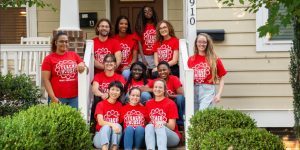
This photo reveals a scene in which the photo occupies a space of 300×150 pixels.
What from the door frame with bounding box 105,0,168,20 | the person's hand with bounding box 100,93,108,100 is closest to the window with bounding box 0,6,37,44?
the door frame with bounding box 105,0,168,20

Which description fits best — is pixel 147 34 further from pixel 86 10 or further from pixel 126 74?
pixel 86 10

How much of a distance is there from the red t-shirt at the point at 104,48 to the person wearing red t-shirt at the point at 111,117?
1.07 meters

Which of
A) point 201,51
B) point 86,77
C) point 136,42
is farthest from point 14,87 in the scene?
point 201,51

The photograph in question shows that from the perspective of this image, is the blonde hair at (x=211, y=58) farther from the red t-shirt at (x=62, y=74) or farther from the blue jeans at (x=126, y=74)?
the red t-shirt at (x=62, y=74)

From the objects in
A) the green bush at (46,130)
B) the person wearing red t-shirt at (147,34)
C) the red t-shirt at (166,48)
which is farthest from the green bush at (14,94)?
the red t-shirt at (166,48)

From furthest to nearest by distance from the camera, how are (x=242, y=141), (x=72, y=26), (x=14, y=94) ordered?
(x=72, y=26) < (x=14, y=94) < (x=242, y=141)

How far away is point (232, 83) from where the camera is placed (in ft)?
30.7

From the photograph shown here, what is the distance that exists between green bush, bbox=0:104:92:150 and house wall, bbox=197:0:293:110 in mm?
3728

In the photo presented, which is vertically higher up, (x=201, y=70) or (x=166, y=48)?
(x=166, y=48)

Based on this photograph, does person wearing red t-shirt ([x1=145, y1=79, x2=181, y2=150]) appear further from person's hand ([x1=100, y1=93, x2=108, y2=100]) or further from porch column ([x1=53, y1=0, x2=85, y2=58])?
porch column ([x1=53, y1=0, x2=85, y2=58])

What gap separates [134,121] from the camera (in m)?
6.93

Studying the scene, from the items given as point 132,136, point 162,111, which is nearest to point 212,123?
point 162,111

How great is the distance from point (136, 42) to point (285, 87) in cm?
275

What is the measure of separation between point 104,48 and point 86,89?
1074 mm
